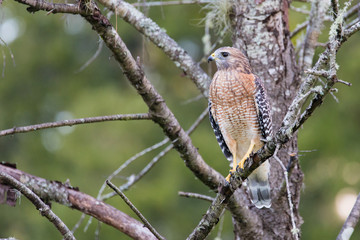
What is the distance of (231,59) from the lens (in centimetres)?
473

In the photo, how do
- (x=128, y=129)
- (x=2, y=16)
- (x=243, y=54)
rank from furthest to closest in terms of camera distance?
(x=128, y=129), (x=243, y=54), (x=2, y=16)

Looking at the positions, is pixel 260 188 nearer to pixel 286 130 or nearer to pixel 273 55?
pixel 273 55

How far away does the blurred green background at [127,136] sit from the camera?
10891mm

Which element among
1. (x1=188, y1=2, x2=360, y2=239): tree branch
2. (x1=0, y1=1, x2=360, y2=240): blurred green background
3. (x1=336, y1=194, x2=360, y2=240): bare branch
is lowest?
(x1=336, y1=194, x2=360, y2=240): bare branch

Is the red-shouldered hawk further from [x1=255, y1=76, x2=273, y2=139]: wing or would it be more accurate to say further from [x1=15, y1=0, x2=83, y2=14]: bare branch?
[x1=15, y1=0, x2=83, y2=14]: bare branch

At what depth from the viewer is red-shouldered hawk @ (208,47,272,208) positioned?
4.53 m

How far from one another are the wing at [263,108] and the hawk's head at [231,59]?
187 mm

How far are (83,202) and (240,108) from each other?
1454mm

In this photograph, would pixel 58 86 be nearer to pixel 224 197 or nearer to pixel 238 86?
pixel 238 86

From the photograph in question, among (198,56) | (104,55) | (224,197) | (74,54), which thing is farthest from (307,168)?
(224,197)

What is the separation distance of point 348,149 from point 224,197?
815cm

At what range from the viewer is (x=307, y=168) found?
1098 cm

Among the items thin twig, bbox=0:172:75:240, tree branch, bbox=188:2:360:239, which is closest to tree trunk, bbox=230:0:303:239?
tree branch, bbox=188:2:360:239

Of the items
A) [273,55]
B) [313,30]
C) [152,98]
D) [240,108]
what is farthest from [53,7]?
[313,30]
